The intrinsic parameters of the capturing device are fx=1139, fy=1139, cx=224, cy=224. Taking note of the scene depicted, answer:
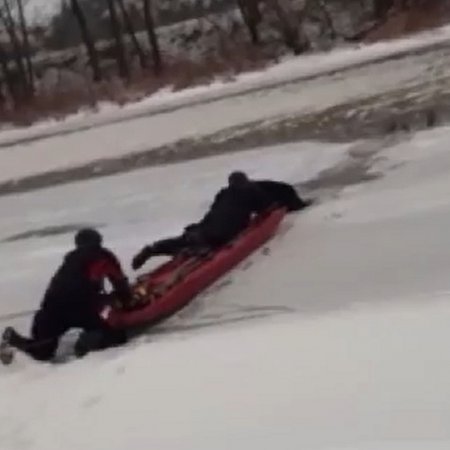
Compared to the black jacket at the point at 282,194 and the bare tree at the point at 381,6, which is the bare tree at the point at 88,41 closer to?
the bare tree at the point at 381,6

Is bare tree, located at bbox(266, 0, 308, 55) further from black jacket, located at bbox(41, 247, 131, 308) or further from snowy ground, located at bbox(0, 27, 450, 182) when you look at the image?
black jacket, located at bbox(41, 247, 131, 308)

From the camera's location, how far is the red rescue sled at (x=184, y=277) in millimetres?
8484

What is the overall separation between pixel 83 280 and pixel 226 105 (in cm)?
1617

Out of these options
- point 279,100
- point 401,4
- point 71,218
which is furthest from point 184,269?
point 401,4

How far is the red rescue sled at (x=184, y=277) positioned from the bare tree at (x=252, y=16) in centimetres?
2881

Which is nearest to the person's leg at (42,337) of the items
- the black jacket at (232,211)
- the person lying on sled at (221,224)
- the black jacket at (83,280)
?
the black jacket at (83,280)

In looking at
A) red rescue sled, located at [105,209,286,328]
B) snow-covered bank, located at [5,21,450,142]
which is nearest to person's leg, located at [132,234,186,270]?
red rescue sled, located at [105,209,286,328]

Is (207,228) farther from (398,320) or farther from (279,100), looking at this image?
(279,100)

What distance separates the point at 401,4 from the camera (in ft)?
114

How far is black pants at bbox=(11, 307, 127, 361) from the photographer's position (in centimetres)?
812

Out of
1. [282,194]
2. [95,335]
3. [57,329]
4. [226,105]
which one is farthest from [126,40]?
[95,335]

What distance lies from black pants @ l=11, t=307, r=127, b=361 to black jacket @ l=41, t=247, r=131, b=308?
0.19ft

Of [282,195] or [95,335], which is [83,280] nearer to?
[95,335]

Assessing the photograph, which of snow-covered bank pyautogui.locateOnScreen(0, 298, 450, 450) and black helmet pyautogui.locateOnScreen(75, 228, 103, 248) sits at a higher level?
black helmet pyautogui.locateOnScreen(75, 228, 103, 248)
